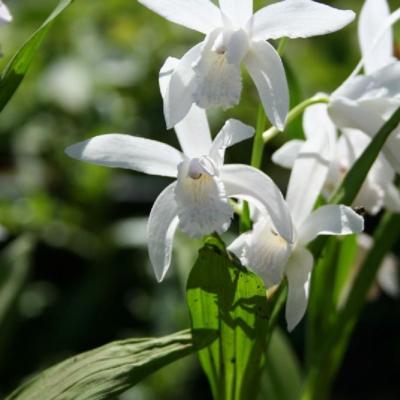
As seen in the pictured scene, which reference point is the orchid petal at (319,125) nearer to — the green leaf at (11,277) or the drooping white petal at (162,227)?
the drooping white petal at (162,227)

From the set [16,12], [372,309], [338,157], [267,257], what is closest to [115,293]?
[372,309]

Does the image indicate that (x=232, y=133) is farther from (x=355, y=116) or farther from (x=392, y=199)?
(x=392, y=199)

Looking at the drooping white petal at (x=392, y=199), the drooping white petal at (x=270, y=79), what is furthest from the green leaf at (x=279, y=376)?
the drooping white petal at (x=270, y=79)

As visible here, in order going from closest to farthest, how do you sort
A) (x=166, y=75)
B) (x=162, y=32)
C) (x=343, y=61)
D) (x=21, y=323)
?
1. (x=166, y=75)
2. (x=21, y=323)
3. (x=162, y=32)
4. (x=343, y=61)

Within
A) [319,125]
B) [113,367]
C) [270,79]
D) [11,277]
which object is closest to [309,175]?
[319,125]

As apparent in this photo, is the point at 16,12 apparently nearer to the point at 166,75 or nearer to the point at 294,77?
the point at 294,77

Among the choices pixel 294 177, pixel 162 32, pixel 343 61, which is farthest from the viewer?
pixel 343 61

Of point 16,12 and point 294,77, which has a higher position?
point 294,77
